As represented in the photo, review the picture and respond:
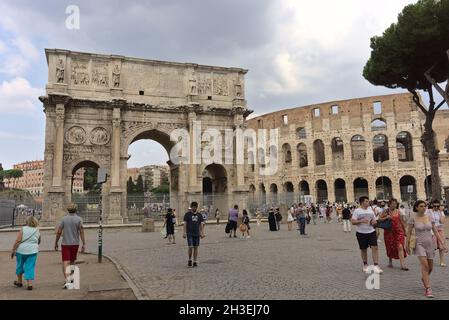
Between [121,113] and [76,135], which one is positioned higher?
[121,113]

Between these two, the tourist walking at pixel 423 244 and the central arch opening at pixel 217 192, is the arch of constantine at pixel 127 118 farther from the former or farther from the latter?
the tourist walking at pixel 423 244

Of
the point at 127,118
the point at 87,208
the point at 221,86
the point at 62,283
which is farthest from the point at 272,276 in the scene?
the point at 221,86

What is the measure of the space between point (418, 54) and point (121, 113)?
18374 mm

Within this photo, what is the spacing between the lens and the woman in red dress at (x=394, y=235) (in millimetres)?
7973

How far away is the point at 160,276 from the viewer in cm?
737

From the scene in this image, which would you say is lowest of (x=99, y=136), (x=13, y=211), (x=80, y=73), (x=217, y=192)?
(x=13, y=211)

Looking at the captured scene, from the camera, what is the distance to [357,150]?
53438mm

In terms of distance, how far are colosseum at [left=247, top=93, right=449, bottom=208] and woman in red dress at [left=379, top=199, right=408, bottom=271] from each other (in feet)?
120

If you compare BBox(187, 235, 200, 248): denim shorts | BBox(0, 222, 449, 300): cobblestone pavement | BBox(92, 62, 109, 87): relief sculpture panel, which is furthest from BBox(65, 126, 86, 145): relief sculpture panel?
BBox(187, 235, 200, 248): denim shorts

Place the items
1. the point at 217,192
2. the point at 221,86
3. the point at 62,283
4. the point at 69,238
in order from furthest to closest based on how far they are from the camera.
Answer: the point at 217,192 → the point at 221,86 → the point at 62,283 → the point at 69,238

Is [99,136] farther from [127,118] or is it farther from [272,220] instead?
[272,220]

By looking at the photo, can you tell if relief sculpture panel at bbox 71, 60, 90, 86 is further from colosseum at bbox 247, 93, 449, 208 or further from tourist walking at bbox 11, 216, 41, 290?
colosseum at bbox 247, 93, 449, 208
